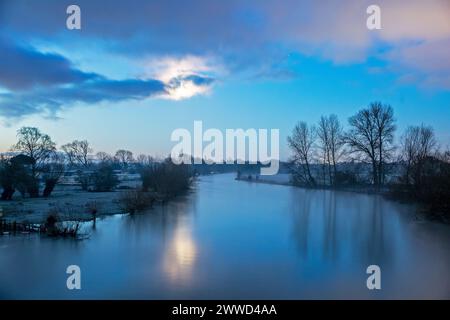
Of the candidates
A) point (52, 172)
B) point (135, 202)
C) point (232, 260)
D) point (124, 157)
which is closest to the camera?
point (232, 260)

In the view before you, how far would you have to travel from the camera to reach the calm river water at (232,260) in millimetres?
4344

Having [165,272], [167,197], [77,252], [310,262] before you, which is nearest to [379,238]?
[310,262]

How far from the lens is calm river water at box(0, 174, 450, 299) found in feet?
14.3

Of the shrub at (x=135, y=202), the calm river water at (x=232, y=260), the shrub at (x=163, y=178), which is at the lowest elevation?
the calm river water at (x=232, y=260)

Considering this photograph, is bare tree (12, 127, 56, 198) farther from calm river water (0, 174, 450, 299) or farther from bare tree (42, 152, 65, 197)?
calm river water (0, 174, 450, 299)

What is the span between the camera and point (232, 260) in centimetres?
565

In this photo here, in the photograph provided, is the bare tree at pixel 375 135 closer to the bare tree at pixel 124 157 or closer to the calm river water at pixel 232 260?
the calm river water at pixel 232 260

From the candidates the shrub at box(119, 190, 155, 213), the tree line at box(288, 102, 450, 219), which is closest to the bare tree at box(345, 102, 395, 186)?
the tree line at box(288, 102, 450, 219)

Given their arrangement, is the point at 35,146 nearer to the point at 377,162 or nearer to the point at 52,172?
the point at 52,172

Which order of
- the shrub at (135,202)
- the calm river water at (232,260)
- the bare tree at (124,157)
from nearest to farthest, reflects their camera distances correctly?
the calm river water at (232,260), the shrub at (135,202), the bare tree at (124,157)

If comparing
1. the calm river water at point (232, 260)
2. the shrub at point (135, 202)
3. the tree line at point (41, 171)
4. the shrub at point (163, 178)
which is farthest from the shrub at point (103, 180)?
the calm river water at point (232, 260)

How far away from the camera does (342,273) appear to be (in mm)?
5004

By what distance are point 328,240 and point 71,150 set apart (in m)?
23.3

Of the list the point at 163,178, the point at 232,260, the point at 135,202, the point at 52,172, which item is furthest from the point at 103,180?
the point at 232,260
